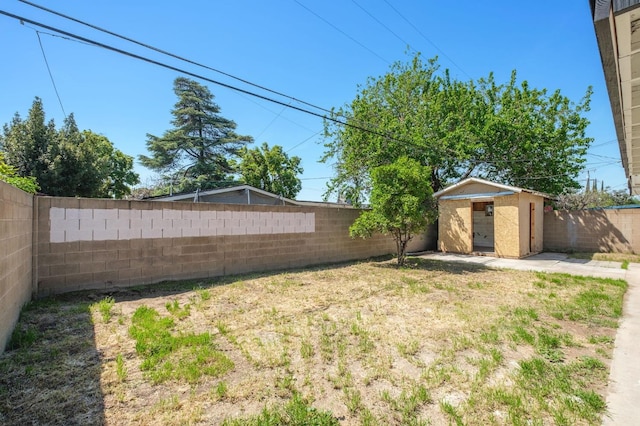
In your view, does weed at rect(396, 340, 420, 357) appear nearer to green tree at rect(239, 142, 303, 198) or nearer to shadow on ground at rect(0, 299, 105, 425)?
shadow on ground at rect(0, 299, 105, 425)

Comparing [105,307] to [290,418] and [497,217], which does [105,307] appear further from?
[497,217]

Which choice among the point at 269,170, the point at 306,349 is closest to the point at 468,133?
the point at 306,349

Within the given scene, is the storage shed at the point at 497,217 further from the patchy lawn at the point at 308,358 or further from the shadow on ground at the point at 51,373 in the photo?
the shadow on ground at the point at 51,373

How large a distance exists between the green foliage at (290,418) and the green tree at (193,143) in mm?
24464

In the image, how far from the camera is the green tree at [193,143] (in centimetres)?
2536

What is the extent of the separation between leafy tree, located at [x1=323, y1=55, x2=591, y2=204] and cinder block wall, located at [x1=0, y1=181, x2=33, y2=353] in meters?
9.81

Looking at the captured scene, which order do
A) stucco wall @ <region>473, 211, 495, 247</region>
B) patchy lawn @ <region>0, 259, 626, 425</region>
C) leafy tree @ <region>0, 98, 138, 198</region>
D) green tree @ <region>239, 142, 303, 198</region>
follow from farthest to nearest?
green tree @ <region>239, 142, 303, 198</region> → stucco wall @ <region>473, 211, 495, 247</region> → leafy tree @ <region>0, 98, 138, 198</region> → patchy lawn @ <region>0, 259, 626, 425</region>

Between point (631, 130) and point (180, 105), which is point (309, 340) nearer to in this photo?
point (631, 130)

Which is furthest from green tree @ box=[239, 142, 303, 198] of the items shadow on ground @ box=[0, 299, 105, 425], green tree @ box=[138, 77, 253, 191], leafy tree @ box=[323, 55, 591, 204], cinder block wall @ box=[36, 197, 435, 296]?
shadow on ground @ box=[0, 299, 105, 425]

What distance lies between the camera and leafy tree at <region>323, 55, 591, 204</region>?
12922mm

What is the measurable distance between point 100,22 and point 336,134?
41.5 feet

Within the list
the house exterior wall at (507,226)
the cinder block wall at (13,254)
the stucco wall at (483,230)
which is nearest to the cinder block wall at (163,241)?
the cinder block wall at (13,254)

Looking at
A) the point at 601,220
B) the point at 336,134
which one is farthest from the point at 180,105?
the point at 601,220

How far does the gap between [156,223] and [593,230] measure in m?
15.0
